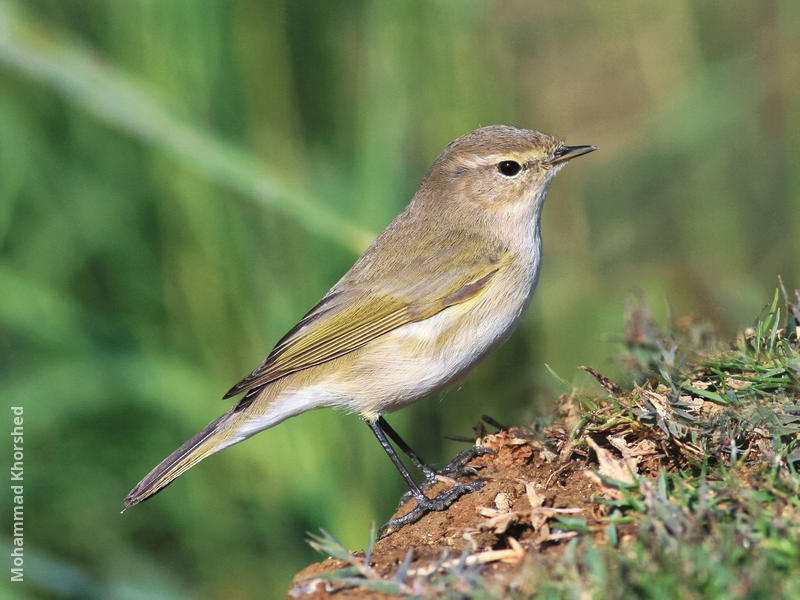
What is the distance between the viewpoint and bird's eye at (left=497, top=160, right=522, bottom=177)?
14.6 ft

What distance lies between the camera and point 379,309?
4.17 m

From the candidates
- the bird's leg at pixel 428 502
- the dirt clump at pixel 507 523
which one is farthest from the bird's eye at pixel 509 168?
the bird's leg at pixel 428 502

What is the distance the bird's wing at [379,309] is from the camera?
4.07 meters

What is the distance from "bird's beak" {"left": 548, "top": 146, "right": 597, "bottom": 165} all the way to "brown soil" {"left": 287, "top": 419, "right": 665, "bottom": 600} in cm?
164

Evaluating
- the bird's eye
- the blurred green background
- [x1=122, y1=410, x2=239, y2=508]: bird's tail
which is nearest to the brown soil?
[x1=122, y1=410, x2=239, y2=508]: bird's tail

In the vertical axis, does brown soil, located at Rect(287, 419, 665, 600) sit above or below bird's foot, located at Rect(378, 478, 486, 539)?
below

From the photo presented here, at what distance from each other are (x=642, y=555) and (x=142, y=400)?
126 inches

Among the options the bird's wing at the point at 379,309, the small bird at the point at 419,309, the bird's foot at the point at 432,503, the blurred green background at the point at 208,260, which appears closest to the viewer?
the bird's foot at the point at 432,503

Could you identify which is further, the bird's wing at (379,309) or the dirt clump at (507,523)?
the bird's wing at (379,309)

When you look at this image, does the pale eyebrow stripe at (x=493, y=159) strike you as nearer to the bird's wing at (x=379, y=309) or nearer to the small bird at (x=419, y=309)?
the small bird at (x=419, y=309)

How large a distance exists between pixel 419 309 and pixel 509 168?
0.91 m

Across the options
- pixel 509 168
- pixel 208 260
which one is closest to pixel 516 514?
pixel 509 168

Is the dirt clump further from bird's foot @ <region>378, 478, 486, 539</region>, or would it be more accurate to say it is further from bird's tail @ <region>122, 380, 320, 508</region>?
bird's tail @ <region>122, 380, 320, 508</region>

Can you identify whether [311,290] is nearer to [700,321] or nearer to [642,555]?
[700,321]
